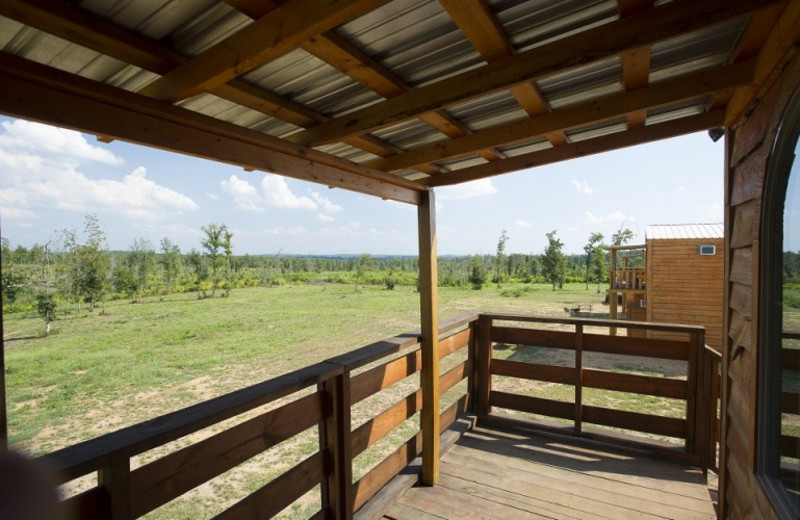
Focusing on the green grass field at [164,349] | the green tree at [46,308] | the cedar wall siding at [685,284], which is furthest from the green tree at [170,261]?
the cedar wall siding at [685,284]

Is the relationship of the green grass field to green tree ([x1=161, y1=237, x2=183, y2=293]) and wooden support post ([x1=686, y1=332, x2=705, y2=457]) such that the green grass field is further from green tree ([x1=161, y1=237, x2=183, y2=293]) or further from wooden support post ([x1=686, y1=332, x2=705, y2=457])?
wooden support post ([x1=686, y1=332, x2=705, y2=457])

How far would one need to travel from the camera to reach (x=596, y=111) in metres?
1.60

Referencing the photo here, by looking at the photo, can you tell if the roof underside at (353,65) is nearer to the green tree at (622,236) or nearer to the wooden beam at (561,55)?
the wooden beam at (561,55)

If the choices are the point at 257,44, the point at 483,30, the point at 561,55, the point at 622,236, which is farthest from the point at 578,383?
the point at 622,236

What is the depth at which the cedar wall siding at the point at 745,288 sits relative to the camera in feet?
4.45

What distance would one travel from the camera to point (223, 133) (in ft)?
4.48

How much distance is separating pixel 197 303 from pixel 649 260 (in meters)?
17.9

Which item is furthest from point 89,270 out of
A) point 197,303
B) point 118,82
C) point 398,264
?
point 398,264

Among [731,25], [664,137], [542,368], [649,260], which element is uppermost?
[731,25]

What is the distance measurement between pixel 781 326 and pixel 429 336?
162 centimetres

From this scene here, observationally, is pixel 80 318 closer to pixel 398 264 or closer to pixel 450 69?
pixel 450 69

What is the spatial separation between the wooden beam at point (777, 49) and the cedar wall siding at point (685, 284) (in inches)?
312

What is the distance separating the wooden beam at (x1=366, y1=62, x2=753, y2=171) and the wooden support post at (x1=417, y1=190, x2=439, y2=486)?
487mm

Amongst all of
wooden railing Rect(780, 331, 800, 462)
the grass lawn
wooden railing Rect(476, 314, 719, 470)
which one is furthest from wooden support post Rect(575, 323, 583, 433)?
the grass lawn
